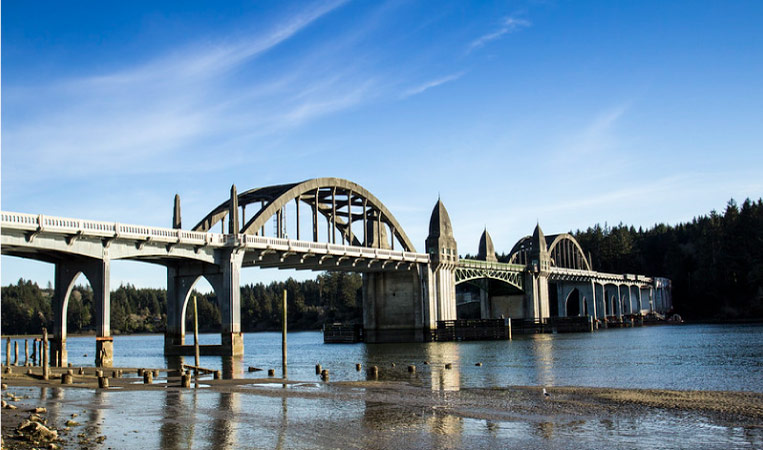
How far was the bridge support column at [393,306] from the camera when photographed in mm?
109250

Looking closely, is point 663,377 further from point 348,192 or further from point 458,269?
point 458,269

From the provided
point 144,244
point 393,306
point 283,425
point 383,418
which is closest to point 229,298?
point 144,244

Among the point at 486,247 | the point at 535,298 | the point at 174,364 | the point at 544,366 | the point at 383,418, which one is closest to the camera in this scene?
the point at 383,418

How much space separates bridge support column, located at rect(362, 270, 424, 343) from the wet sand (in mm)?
66961

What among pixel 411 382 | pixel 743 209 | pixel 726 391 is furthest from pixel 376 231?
pixel 743 209

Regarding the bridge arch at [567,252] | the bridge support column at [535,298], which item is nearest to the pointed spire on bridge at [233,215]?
the bridge support column at [535,298]

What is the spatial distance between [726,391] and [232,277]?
4852cm

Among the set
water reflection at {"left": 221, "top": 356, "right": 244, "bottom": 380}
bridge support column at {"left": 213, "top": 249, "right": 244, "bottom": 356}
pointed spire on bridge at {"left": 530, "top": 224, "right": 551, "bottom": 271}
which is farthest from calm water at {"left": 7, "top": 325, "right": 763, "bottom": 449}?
pointed spire on bridge at {"left": 530, "top": 224, "right": 551, "bottom": 271}

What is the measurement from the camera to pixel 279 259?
268 feet

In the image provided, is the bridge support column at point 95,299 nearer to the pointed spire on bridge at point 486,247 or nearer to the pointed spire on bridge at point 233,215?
the pointed spire on bridge at point 233,215

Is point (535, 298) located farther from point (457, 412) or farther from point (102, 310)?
point (457, 412)

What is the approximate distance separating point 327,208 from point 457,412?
73.1 m

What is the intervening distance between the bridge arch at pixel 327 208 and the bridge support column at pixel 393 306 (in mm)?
5295

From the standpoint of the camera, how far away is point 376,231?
110 m
